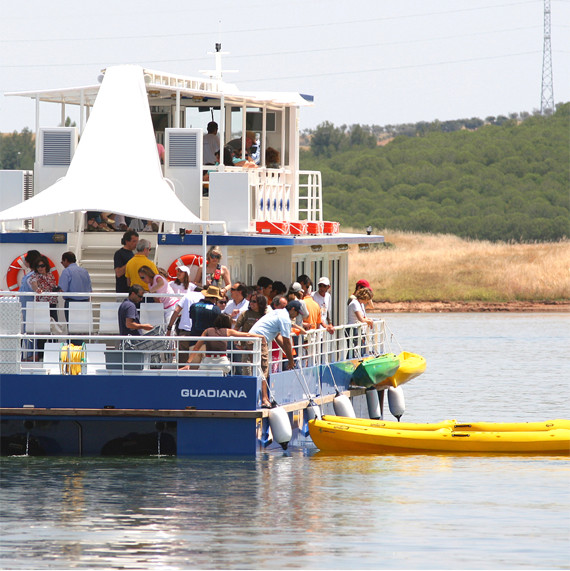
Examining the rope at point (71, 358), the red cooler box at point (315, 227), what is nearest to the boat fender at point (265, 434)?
the rope at point (71, 358)

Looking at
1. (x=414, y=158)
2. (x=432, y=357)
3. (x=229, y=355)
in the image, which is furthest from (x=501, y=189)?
(x=229, y=355)

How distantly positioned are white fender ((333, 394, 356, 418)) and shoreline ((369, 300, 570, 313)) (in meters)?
38.3

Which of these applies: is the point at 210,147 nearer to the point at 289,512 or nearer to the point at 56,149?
the point at 56,149

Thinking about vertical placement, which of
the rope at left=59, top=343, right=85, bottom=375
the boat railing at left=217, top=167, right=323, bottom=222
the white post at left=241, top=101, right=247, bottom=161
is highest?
the white post at left=241, top=101, right=247, bottom=161

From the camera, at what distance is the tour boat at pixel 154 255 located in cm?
1681

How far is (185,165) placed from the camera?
2136 cm

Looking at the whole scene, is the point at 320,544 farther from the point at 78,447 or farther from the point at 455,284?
the point at 455,284

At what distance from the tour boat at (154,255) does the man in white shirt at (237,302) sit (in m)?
0.78

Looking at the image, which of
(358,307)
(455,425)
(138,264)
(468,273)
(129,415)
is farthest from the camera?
(468,273)

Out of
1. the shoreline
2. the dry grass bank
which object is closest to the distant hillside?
the dry grass bank

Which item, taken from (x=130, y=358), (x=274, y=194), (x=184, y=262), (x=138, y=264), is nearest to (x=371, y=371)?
(x=274, y=194)

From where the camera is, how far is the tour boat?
55.2 feet

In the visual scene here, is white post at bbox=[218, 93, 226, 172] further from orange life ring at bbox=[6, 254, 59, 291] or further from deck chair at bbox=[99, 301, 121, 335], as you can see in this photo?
deck chair at bbox=[99, 301, 121, 335]

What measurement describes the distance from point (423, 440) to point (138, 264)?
14.7 ft
